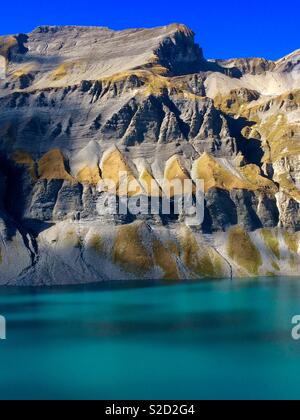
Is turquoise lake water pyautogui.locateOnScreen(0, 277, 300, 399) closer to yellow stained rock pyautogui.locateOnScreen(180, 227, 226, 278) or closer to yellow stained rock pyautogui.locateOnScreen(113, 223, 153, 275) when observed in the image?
yellow stained rock pyautogui.locateOnScreen(113, 223, 153, 275)

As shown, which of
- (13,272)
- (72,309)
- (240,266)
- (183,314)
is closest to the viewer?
(183,314)

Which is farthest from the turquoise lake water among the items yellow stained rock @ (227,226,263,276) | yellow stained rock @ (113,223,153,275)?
yellow stained rock @ (227,226,263,276)

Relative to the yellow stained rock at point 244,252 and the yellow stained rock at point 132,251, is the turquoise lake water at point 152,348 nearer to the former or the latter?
A: the yellow stained rock at point 132,251

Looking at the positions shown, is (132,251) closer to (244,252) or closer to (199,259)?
(199,259)

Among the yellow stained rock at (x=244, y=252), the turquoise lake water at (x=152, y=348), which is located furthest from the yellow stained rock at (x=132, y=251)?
the turquoise lake water at (x=152, y=348)

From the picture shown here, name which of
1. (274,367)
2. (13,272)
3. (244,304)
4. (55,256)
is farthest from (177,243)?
(274,367)

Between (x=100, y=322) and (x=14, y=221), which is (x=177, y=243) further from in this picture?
(x=100, y=322)

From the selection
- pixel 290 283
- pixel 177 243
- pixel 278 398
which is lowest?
pixel 278 398

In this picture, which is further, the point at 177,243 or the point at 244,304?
the point at 177,243

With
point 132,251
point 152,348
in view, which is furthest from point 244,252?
point 152,348
